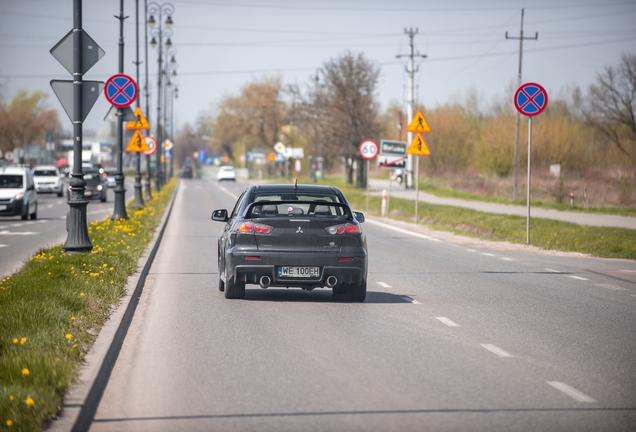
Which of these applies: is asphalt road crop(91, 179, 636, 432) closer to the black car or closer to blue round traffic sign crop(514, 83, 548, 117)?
the black car

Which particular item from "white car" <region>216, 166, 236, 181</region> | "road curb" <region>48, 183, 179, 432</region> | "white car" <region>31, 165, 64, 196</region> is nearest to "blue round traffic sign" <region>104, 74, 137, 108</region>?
"road curb" <region>48, 183, 179, 432</region>

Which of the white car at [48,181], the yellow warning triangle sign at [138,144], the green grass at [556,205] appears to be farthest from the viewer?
the white car at [48,181]

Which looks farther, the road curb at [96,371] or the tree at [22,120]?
the tree at [22,120]

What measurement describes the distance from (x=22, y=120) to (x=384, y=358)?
10888 centimetres

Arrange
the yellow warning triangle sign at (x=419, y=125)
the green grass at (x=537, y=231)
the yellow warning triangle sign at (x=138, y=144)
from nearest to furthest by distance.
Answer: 1. the green grass at (x=537, y=231)
2. the yellow warning triangle sign at (x=419, y=125)
3. the yellow warning triangle sign at (x=138, y=144)

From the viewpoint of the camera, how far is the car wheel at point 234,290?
41.4 feet

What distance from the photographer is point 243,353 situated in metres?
8.88

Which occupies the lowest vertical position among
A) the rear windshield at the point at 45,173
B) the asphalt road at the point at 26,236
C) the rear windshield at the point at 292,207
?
the asphalt road at the point at 26,236

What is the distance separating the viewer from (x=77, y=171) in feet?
53.2

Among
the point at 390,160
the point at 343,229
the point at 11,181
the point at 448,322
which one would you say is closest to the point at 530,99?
the point at 343,229

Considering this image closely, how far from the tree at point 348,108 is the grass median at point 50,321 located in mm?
47650

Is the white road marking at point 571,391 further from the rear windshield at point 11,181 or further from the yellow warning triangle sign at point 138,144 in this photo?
the rear windshield at point 11,181

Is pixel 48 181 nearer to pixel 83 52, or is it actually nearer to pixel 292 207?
pixel 83 52

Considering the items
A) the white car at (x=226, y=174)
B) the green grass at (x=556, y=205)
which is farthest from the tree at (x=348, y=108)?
the white car at (x=226, y=174)
